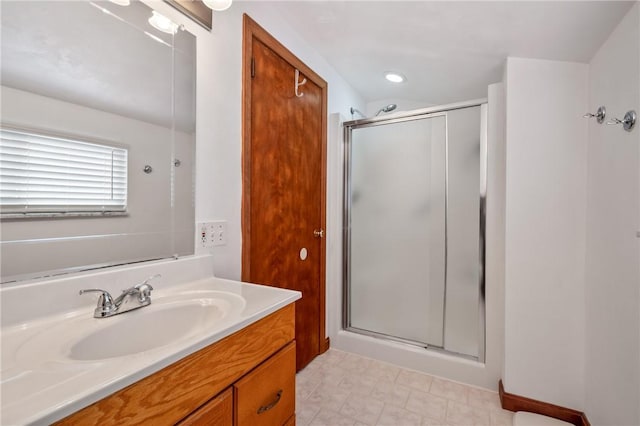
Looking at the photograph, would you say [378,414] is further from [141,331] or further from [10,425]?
[10,425]

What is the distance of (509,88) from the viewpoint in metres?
1.64

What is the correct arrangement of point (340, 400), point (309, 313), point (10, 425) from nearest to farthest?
point (10, 425) < point (340, 400) < point (309, 313)

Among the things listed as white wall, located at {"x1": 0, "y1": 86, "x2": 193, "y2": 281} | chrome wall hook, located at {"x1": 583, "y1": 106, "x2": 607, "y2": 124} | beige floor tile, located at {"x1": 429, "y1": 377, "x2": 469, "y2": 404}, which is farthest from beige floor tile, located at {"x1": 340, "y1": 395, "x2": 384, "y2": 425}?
chrome wall hook, located at {"x1": 583, "y1": 106, "x2": 607, "y2": 124}

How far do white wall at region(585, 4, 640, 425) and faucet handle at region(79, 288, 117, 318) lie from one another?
1.78 m

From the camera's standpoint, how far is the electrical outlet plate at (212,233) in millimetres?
1238

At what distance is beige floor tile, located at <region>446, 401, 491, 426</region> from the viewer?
1.51m

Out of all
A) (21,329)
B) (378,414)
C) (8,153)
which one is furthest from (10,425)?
(378,414)

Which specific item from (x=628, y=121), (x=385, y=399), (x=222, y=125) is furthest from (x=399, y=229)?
(x=222, y=125)

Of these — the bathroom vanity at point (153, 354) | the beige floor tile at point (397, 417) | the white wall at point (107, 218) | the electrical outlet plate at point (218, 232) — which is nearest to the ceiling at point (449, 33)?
the white wall at point (107, 218)

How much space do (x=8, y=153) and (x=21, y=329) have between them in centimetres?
45

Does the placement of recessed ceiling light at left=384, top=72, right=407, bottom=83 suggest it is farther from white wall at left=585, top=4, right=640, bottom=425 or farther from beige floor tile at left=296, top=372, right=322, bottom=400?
beige floor tile at left=296, top=372, right=322, bottom=400

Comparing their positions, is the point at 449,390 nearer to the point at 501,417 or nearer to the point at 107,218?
the point at 501,417

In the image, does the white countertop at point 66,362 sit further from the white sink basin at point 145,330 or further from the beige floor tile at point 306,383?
the beige floor tile at point 306,383

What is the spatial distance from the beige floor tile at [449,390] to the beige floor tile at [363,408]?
0.39 m
